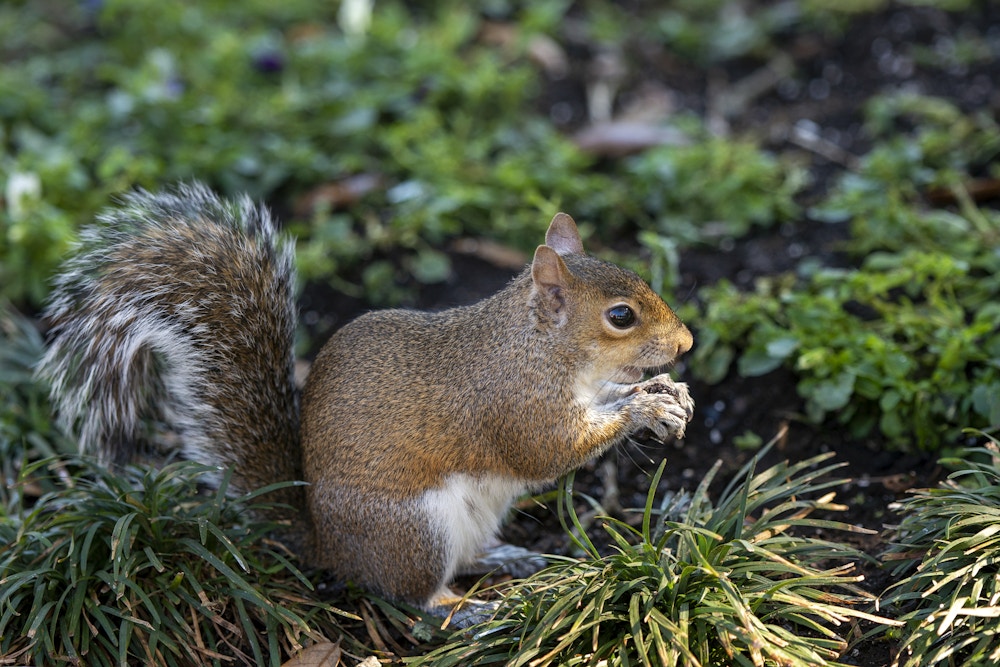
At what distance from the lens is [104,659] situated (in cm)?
271

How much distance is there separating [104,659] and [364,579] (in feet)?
2.33

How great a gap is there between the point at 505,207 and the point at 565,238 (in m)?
1.49

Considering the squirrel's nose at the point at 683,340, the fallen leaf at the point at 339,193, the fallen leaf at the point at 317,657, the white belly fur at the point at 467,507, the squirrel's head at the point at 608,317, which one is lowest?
the fallen leaf at the point at 317,657

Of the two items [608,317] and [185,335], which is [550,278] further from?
[185,335]

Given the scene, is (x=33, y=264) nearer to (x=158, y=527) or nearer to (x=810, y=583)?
(x=158, y=527)

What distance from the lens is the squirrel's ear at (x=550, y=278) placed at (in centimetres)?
280

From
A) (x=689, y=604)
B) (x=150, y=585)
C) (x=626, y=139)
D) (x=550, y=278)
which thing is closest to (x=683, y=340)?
(x=550, y=278)

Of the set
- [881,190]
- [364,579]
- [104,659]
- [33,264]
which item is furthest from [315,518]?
[881,190]

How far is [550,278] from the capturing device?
2.84 meters

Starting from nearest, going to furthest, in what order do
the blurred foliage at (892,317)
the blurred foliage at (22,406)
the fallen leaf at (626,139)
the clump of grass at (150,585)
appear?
the clump of grass at (150,585), the blurred foliage at (892,317), the blurred foliage at (22,406), the fallen leaf at (626,139)

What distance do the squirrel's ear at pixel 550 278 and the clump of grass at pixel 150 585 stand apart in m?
0.94

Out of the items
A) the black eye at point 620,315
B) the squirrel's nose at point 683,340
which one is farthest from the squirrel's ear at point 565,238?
the squirrel's nose at point 683,340

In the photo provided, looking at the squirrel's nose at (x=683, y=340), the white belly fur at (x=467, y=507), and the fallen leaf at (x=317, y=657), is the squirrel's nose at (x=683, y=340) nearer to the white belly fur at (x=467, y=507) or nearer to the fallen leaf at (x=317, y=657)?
the white belly fur at (x=467, y=507)

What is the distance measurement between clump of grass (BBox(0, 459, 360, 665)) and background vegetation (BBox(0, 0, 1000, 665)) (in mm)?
12
